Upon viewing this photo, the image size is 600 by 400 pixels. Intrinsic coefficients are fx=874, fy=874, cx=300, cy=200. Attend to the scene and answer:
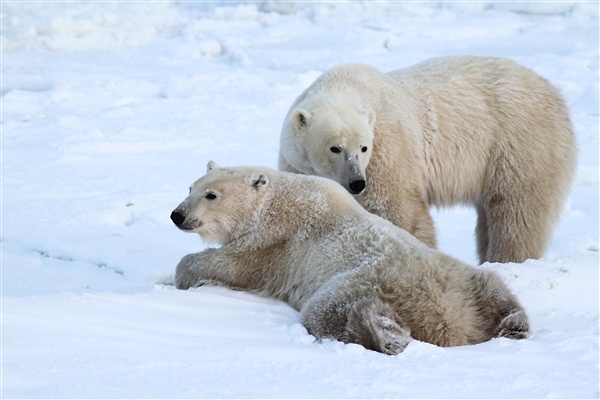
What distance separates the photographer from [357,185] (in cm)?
437

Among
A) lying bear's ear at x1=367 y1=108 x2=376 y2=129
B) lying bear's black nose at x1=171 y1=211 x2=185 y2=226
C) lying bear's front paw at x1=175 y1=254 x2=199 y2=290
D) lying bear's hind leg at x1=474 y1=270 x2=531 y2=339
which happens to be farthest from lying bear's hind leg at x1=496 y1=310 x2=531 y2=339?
lying bear's ear at x1=367 y1=108 x2=376 y2=129

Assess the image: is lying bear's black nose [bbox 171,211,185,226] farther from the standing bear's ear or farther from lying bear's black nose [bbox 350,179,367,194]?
lying bear's black nose [bbox 350,179,367,194]

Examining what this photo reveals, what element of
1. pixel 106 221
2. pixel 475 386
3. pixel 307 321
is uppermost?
pixel 475 386

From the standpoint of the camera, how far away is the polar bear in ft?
9.91

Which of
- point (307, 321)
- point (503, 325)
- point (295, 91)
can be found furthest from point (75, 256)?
point (295, 91)

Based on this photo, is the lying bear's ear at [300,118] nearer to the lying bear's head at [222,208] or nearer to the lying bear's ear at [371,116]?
the lying bear's ear at [371,116]

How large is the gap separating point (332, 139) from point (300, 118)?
0.75ft

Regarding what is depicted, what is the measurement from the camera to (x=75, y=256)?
5.27m

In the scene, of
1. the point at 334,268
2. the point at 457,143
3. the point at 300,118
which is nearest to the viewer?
the point at 334,268

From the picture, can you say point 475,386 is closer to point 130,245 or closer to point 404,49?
point 130,245

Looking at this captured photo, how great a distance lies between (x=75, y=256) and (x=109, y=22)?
26.5 ft

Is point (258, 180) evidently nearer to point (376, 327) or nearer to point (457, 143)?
point (376, 327)

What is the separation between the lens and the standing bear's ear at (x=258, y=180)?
3.89 metres

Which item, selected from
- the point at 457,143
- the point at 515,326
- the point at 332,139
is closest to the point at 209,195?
the point at 332,139
